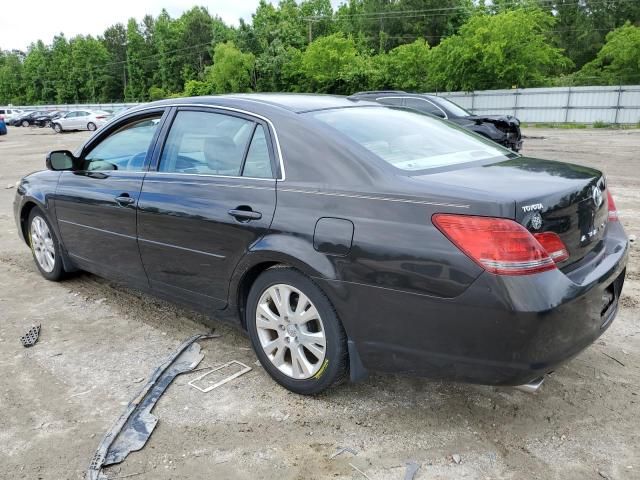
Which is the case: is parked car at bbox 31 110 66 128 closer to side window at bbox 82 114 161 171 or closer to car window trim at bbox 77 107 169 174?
car window trim at bbox 77 107 169 174

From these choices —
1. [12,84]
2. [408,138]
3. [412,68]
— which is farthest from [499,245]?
[12,84]

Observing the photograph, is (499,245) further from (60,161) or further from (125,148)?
(60,161)

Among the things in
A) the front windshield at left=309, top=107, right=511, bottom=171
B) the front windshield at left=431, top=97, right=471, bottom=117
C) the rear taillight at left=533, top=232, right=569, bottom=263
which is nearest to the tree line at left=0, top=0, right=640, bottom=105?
the front windshield at left=431, top=97, right=471, bottom=117

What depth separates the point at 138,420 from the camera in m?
2.92

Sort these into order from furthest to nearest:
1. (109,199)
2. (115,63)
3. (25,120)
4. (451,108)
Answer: (115,63), (25,120), (451,108), (109,199)

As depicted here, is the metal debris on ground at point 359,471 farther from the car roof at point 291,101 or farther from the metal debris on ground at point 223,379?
the car roof at point 291,101

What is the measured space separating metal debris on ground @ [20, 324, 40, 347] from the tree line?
36.7 m

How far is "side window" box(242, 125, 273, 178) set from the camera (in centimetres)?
317

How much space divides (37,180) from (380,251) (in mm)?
3748

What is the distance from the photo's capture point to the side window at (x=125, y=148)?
3971 mm

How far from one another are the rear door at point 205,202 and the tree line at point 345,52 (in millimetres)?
36128

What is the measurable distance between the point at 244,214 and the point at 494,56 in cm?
3734

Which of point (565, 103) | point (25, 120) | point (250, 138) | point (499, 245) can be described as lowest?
point (25, 120)

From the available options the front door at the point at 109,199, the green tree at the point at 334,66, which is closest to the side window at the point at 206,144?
the front door at the point at 109,199
